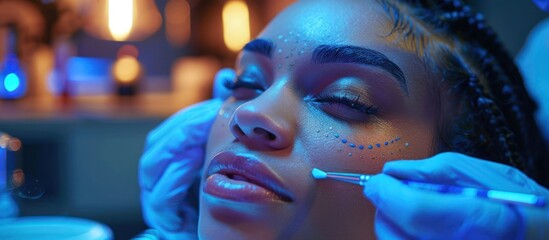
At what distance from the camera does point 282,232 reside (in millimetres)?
764

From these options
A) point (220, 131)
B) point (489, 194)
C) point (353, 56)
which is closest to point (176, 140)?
point (220, 131)

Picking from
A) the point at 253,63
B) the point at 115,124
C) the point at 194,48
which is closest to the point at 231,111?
the point at 253,63

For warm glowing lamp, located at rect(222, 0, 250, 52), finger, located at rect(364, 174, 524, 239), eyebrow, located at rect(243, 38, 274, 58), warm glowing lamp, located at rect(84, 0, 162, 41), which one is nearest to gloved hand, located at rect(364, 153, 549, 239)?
finger, located at rect(364, 174, 524, 239)

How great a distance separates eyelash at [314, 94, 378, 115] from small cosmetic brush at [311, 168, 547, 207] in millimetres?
106

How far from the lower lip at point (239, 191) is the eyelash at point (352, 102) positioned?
17 cm

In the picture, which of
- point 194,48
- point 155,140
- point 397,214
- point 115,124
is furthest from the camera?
point 194,48

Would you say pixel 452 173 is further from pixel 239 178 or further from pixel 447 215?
pixel 239 178

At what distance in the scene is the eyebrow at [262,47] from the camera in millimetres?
891

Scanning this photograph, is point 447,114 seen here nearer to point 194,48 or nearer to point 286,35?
point 286,35

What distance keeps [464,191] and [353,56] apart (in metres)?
0.30

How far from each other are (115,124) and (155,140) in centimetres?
151

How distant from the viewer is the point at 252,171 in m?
0.77

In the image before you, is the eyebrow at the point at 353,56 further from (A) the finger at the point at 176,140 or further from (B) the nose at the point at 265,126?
(A) the finger at the point at 176,140

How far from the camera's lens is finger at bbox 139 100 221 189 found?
103 centimetres
